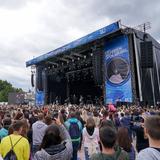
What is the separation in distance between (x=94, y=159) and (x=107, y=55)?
19.1 m

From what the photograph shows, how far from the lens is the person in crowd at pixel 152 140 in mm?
2381

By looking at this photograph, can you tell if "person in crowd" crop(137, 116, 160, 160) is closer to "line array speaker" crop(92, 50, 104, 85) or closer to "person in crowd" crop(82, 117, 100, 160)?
"person in crowd" crop(82, 117, 100, 160)

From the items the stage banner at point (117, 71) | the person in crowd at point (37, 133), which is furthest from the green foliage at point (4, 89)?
the person in crowd at point (37, 133)

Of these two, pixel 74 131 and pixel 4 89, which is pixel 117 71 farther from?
pixel 4 89

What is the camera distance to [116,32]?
808 inches

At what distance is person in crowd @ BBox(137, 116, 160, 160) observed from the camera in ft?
7.81

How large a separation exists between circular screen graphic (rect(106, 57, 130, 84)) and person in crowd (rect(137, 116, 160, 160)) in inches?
694

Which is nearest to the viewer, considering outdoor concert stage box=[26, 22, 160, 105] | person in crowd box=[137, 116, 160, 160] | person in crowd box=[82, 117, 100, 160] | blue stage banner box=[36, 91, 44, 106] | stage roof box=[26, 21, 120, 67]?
person in crowd box=[137, 116, 160, 160]

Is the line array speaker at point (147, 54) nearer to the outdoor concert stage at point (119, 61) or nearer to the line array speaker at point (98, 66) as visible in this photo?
the outdoor concert stage at point (119, 61)

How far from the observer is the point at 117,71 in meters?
20.9

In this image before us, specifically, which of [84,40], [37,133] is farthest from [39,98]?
[37,133]

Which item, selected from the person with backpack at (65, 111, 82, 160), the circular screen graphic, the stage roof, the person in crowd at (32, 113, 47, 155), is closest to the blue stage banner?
the stage roof

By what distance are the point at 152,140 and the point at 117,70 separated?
1845 centimetres

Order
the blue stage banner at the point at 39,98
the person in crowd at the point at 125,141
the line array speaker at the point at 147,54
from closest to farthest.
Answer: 1. the person in crowd at the point at 125,141
2. the line array speaker at the point at 147,54
3. the blue stage banner at the point at 39,98
